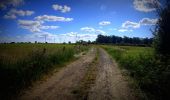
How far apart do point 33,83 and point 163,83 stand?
7110 mm

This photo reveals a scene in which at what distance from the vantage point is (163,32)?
1834cm

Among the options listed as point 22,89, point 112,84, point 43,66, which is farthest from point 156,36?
point 22,89

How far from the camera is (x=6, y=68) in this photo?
38.3 feet

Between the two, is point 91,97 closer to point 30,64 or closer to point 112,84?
point 112,84

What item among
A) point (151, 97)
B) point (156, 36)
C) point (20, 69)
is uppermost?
point (156, 36)

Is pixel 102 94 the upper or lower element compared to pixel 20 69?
lower

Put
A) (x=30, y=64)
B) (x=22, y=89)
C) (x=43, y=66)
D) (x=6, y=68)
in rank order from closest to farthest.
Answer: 1. (x=22, y=89)
2. (x=6, y=68)
3. (x=30, y=64)
4. (x=43, y=66)

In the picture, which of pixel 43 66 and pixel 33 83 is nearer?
pixel 33 83

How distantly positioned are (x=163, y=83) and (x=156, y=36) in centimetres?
1003

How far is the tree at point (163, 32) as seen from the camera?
18234 mm

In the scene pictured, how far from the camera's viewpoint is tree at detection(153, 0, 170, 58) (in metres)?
18.2

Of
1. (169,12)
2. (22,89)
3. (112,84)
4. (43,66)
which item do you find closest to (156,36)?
(169,12)

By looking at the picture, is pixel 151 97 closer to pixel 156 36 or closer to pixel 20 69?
pixel 20 69

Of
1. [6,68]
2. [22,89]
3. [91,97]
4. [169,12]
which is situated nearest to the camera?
[91,97]
